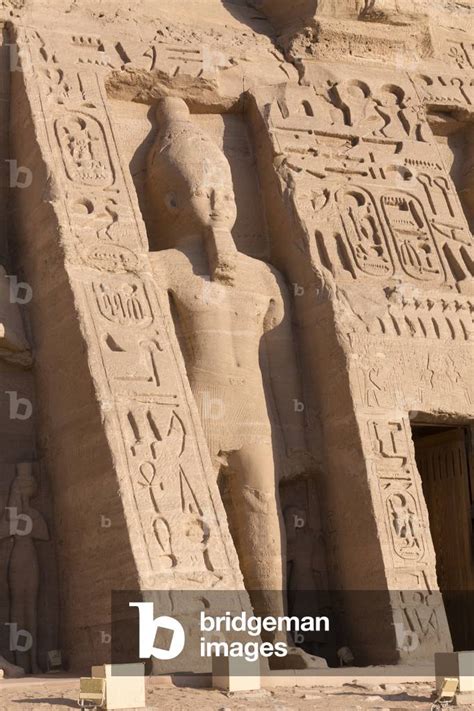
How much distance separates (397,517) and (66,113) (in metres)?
3.64

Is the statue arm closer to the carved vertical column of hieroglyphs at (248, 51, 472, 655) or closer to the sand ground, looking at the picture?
the carved vertical column of hieroglyphs at (248, 51, 472, 655)

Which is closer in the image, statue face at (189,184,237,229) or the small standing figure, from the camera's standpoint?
the small standing figure

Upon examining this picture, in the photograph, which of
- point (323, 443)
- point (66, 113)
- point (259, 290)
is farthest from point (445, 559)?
point (66, 113)

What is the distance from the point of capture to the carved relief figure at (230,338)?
32.6ft

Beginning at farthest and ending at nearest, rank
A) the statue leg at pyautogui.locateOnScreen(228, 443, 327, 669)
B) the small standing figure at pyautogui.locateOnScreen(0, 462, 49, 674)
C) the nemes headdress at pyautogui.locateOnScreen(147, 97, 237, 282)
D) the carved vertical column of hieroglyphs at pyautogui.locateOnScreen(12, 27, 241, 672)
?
the nemes headdress at pyautogui.locateOnScreen(147, 97, 237, 282) < the statue leg at pyautogui.locateOnScreen(228, 443, 327, 669) < the small standing figure at pyautogui.locateOnScreen(0, 462, 49, 674) < the carved vertical column of hieroglyphs at pyautogui.locateOnScreen(12, 27, 241, 672)

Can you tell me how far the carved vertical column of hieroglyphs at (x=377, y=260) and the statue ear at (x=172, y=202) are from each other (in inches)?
33.6

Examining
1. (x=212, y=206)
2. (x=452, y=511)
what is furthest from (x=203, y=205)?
(x=452, y=511)

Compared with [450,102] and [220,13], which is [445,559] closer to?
[450,102]

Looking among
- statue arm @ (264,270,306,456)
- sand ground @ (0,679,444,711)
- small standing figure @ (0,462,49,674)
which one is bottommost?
sand ground @ (0,679,444,711)

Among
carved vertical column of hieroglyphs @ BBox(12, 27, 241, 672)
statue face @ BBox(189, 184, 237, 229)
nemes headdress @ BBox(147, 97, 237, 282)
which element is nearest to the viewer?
carved vertical column of hieroglyphs @ BBox(12, 27, 241, 672)

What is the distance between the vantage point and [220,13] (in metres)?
12.0

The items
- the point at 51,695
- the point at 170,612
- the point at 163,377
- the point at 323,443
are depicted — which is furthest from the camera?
the point at 323,443

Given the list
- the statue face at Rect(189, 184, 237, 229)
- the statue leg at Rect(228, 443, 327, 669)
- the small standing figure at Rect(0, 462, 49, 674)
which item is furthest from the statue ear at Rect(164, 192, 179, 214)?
the small standing figure at Rect(0, 462, 49, 674)

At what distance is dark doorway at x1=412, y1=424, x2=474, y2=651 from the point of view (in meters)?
11.1
